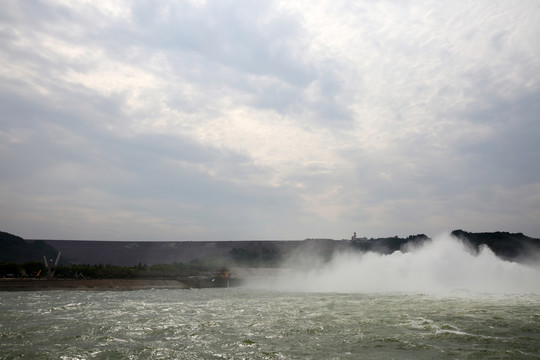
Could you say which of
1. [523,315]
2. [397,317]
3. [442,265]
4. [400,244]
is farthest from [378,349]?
[400,244]

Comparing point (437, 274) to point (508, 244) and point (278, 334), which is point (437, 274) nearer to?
point (278, 334)

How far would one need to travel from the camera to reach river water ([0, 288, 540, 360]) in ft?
66.7

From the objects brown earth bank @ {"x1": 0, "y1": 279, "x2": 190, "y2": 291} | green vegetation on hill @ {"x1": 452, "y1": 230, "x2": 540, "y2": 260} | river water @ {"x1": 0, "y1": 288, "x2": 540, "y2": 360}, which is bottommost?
brown earth bank @ {"x1": 0, "y1": 279, "x2": 190, "y2": 291}

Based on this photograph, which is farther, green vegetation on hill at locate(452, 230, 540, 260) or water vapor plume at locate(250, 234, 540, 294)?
green vegetation on hill at locate(452, 230, 540, 260)

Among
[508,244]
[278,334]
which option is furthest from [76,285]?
[508,244]

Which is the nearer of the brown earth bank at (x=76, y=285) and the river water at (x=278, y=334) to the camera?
the river water at (x=278, y=334)

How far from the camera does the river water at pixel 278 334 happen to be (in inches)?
800

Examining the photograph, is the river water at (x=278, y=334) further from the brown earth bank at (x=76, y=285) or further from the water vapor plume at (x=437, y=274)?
the brown earth bank at (x=76, y=285)

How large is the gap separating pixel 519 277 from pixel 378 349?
224 feet

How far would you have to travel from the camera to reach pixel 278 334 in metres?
25.8

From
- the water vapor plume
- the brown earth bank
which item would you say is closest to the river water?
the water vapor plume

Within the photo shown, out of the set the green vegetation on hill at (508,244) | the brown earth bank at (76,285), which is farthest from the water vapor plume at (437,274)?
the green vegetation on hill at (508,244)

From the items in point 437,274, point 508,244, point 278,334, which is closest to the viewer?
point 278,334

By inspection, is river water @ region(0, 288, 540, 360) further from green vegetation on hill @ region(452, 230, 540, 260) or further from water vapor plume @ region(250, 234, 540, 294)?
green vegetation on hill @ region(452, 230, 540, 260)
